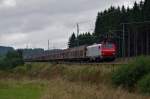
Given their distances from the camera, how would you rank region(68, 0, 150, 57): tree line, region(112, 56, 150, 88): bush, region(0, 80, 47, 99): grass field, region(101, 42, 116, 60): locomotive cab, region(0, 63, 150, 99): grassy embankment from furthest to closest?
region(68, 0, 150, 57): tree line → region(101, 42, 116, 60): locomotive cab → region(112, 56, 150, 88): bush → region(0, 80, 47, 99): grass field → region(0, 63, 150, 99): grassy embankment

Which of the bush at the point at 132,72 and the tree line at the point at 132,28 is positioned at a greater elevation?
the tree line at the point at 132,28

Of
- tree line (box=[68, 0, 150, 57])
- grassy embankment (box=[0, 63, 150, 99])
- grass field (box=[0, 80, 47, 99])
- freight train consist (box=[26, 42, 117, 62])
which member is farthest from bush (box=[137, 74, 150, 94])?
tree line (box=[68, 0, 150, 57])

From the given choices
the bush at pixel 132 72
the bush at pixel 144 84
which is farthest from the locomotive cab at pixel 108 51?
the bush at pixel 144 84

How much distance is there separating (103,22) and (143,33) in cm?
2247

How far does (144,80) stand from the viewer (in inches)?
1357

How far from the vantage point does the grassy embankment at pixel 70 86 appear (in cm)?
2839

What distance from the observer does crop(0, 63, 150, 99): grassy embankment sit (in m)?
28.4

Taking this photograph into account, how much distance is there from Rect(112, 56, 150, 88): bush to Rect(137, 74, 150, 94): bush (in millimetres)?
2231

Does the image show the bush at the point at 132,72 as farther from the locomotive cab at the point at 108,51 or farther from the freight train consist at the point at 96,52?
the locomotive cab at the point at 108,51

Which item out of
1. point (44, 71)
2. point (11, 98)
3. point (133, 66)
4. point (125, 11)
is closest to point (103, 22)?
point (125, 11)

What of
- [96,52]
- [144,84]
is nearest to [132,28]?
[96,52]

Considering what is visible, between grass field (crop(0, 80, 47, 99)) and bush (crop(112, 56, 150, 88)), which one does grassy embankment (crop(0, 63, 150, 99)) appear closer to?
grass field (crop(0, 80, 47, 99))

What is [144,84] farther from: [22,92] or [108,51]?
[108,51]

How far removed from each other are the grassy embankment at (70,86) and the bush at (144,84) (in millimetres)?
671
